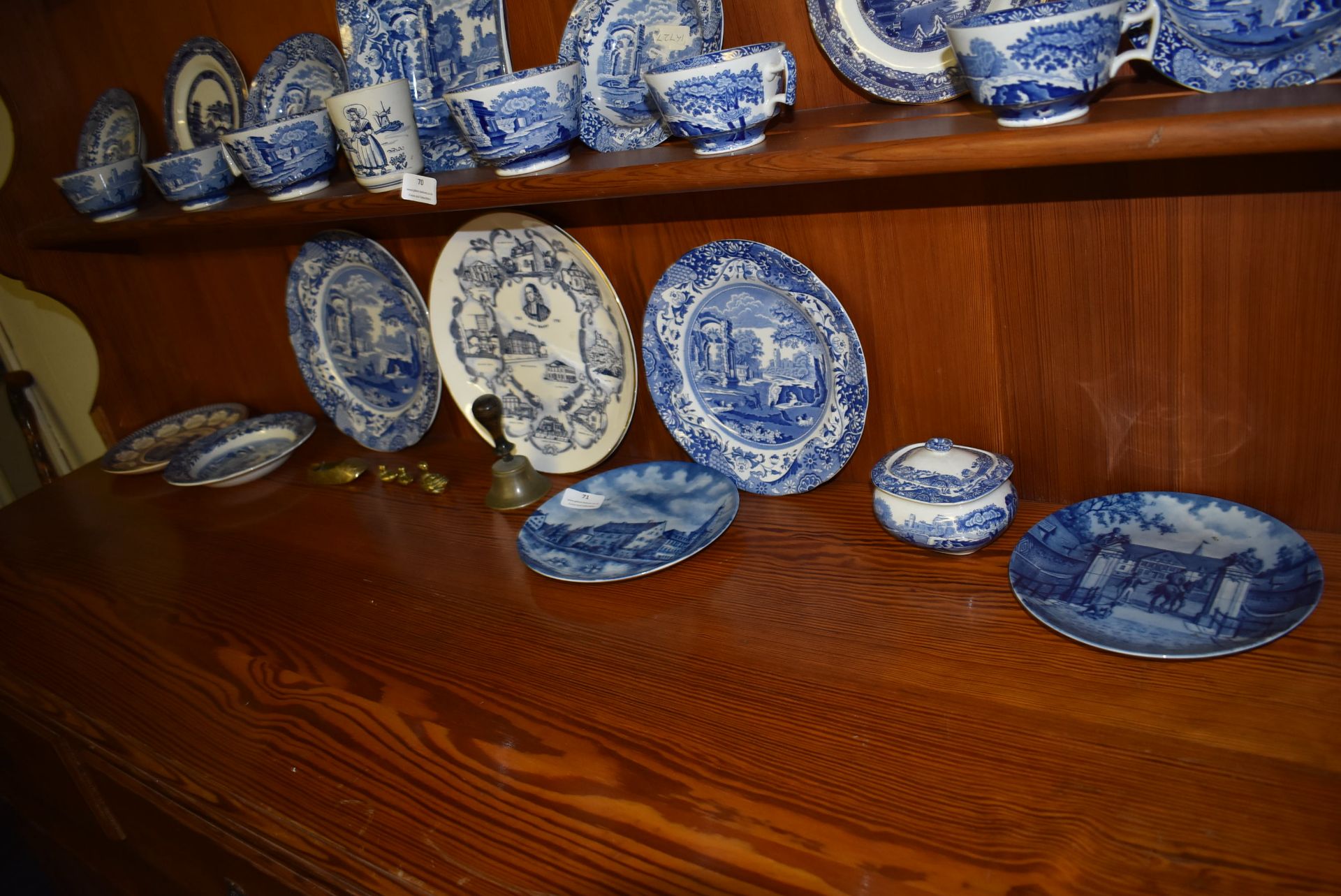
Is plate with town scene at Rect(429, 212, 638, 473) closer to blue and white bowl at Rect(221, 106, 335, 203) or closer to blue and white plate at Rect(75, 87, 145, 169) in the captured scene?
blue and white bowl at Rect(221, 106, 335, 203)

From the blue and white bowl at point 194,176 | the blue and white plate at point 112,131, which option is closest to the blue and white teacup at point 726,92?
the blue and white bowl at point 194,176

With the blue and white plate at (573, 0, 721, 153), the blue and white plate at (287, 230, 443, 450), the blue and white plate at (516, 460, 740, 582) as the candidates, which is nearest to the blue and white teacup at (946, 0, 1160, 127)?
the blue and white plate at (573, 0, 721, 153)

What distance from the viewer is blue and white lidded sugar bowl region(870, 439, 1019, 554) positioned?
1.01m

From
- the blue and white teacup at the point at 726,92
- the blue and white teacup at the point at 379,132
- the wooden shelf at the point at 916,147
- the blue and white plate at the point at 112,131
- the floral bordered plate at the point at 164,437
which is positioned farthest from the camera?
the floral bordered plate at the point at 164,437

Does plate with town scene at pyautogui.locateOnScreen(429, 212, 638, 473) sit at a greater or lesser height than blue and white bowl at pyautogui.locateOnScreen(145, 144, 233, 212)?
lesser

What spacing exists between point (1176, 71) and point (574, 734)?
2.52ft

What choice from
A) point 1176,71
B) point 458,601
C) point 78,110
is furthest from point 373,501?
point 1176,71

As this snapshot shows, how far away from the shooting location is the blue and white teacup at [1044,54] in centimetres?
71

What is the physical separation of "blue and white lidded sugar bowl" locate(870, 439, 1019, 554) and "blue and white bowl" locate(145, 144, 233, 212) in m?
0.95

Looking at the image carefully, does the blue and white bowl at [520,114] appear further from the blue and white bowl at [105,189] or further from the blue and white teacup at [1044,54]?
the blue and white bowl at [105,189]

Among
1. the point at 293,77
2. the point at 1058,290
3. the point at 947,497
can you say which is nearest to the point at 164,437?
the point at 293,77

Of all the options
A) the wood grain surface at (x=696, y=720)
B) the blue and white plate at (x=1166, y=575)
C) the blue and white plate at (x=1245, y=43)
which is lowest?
the wood grain surface at (x=696, y=720)

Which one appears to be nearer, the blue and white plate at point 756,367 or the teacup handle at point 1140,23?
the teacup handle at point 1140,23

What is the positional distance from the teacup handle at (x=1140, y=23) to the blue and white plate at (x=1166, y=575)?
440 mm
